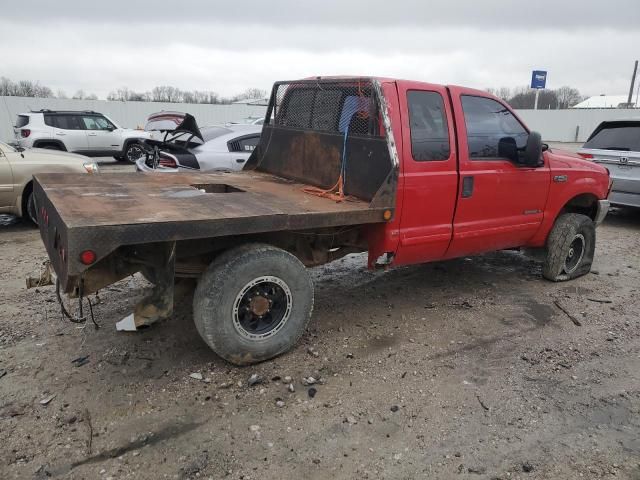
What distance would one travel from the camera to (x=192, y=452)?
108 inches

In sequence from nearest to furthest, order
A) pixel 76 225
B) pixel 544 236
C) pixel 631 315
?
1. pixel 76 225
2. pixel 631 315
3. pixel 544 236

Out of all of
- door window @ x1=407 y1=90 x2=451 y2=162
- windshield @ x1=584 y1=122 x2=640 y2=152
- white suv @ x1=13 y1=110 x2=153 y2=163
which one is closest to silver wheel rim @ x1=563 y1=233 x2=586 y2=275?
door window @ x1=407 y1=90 x2=451 y2=162

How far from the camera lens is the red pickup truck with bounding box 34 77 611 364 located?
3193 millimetres

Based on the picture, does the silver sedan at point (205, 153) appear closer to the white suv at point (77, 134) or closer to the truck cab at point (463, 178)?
the truck cab at point (463, 178)

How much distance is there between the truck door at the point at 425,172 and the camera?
4043 millimetres

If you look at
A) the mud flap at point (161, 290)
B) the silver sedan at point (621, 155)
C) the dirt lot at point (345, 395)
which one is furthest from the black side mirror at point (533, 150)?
the silver sedan at point (621, 155)

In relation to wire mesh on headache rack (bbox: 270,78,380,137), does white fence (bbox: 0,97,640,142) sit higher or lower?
higher

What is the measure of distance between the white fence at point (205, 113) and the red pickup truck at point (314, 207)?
534 inches

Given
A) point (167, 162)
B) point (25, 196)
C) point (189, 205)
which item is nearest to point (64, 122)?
point (25, 196)

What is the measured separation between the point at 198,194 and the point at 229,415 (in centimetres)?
171

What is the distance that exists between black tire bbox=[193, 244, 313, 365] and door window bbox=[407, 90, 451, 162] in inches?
56.9

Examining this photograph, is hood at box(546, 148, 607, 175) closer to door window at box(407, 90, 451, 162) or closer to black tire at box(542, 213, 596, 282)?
black tire at box(542, 213, 596, 282)

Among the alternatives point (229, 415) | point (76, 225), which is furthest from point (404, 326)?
point (76, 225)

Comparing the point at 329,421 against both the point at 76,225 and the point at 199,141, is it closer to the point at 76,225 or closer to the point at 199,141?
the point at 76,225
